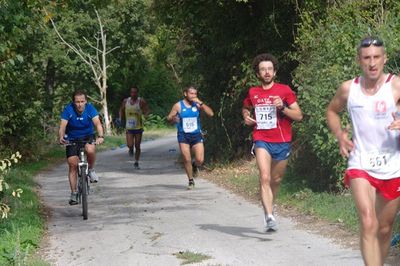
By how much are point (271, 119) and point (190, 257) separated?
94.0 inches

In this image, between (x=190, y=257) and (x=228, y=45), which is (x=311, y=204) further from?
(x=228, y=45)

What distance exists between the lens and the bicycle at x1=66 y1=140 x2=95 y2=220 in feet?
38.1

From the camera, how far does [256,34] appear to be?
18.2 metres

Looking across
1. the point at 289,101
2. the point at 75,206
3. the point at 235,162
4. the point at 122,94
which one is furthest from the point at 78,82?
the point at 289,101

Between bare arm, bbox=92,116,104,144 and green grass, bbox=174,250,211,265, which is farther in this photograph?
bare arm, bbox=92,116,104,144

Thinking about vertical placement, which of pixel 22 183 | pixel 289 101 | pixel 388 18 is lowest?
pixel 22 183

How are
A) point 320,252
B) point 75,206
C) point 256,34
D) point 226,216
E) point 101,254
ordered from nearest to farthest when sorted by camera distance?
point 320,252, point 101,254, point 226,216, point 75,206, point 256,34

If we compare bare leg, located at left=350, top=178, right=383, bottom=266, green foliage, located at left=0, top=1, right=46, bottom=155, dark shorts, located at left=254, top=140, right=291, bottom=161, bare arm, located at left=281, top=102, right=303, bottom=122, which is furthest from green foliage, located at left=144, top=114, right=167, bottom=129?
bare leg, located at left=350, top=178, right=383, bottom=266

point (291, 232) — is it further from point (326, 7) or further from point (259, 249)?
point (326, 7)

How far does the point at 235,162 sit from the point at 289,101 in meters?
Result: 8.94

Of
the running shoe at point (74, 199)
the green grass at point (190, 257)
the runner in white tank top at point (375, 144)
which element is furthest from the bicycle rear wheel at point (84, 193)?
the runner in white tank top at point (375, 144)

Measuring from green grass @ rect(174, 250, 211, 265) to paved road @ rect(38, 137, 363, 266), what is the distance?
0.08 metres

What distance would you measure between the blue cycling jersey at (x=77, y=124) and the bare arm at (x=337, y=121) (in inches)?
253

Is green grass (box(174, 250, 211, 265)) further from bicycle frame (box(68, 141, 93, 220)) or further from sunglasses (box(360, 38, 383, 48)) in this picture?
bicycle frame (box(68, 141, 93, 220))
